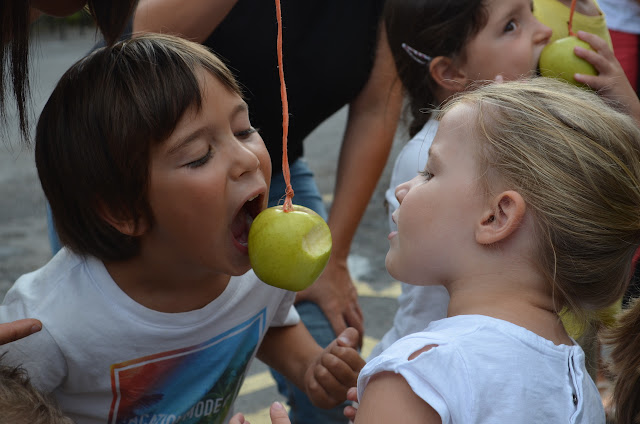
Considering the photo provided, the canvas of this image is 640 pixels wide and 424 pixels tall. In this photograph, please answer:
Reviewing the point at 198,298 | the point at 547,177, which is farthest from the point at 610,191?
the point at 198,298

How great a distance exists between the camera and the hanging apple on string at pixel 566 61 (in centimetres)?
240

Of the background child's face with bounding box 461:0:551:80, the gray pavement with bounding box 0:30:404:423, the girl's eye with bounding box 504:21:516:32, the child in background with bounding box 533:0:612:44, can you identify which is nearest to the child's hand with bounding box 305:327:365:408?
the background child's face with bounding box 461:0:551:80

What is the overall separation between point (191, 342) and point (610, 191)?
1188mm

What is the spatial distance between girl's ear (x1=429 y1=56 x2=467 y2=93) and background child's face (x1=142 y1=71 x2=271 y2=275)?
1.00m

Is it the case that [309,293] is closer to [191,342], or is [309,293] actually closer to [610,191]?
[191,342]

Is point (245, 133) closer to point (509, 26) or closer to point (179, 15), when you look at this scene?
point (179, 15)

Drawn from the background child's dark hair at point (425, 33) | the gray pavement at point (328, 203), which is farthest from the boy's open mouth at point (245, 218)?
the gray pavement at point (328, 203)

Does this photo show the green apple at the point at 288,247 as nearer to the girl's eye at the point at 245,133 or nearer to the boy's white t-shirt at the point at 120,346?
the girl's eye at the point at 245,133

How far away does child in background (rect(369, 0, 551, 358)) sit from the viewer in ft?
8.01

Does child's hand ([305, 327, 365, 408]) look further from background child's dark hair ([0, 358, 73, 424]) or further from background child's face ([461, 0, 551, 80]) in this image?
background child's face ([461, 0, 551, 80])

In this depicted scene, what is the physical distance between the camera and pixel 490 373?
4.91 feet

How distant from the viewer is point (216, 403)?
225 centimetres

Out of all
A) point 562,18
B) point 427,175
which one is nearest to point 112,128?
point 427,175

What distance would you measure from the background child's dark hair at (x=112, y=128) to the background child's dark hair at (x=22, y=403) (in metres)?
0.43
